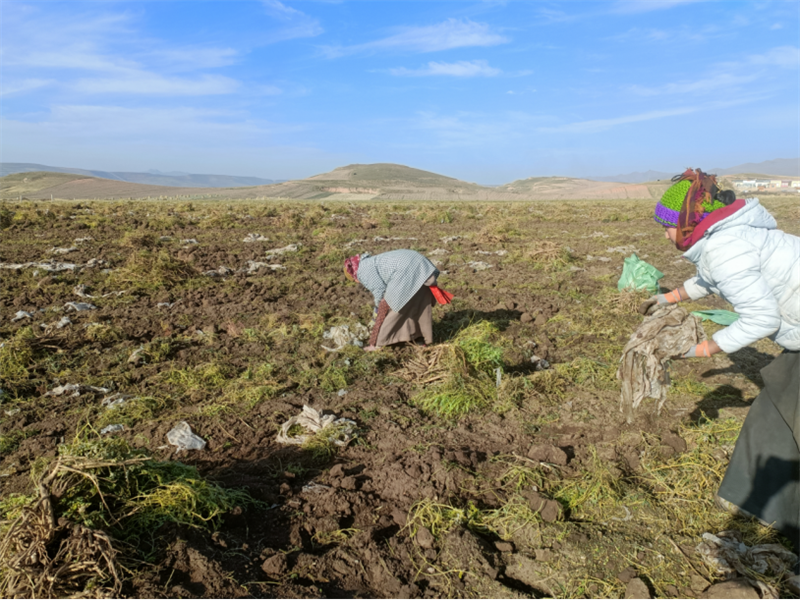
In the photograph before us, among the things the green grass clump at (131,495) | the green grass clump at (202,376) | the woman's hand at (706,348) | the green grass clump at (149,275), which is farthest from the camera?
the green grass clump at (149,275)

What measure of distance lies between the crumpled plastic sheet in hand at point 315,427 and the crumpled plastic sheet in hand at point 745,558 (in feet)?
7.59

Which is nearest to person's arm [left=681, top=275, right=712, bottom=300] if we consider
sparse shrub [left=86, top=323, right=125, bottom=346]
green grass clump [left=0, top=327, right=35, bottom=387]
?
green grass clump [left=0, top=327, right=35, bottom=387]

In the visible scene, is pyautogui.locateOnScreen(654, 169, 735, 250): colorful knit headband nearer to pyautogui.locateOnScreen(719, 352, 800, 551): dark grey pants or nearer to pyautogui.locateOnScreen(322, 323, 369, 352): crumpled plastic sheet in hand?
pyautogui.locateOnScreen(719, 352, 800, 551): dark grey pants

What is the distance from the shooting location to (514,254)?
11117mm

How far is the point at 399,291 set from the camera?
525 centimetres

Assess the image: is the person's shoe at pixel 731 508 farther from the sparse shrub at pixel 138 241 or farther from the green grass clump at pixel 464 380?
the sparse shrub at pixel 138 241

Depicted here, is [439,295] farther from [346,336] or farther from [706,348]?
[706,348]

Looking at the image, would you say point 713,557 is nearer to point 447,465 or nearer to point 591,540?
point 591,540

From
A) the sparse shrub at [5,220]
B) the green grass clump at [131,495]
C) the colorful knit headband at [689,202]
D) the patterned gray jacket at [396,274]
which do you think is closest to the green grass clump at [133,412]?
the green grass clump at [131,495]

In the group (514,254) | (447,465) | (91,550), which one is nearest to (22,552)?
(91,550)

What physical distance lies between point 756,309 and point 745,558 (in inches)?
50.2

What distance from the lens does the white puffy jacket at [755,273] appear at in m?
2.42

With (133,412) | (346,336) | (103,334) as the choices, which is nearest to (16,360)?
(103,334)

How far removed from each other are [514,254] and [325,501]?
8903 mm
